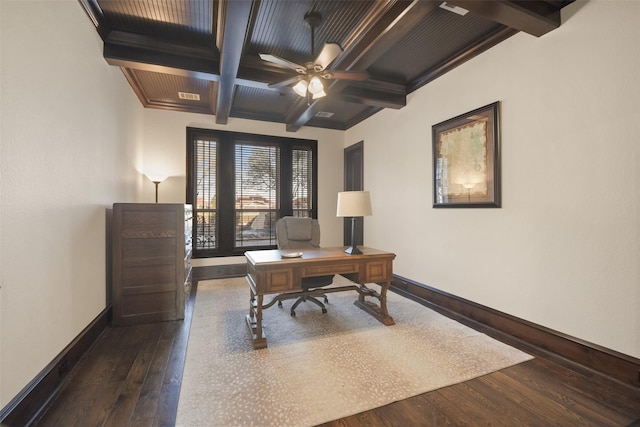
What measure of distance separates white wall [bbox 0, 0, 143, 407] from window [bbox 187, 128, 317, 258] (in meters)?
1.98

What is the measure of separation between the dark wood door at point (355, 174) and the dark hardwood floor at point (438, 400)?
3452 mm

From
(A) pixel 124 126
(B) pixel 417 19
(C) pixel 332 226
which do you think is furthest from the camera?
(C) pixel 332 226

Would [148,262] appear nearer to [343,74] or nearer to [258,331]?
[258,331]

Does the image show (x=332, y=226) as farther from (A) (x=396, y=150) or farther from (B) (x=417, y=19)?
(B) (x=417, y=19)

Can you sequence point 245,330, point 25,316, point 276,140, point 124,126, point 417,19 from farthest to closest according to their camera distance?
point 276,140, point 124,126, point 245,330, point 417,19, point 25,316

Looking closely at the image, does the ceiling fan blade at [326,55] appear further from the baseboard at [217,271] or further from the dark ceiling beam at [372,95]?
the baseboard at [217,271]

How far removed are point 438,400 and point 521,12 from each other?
2.83m

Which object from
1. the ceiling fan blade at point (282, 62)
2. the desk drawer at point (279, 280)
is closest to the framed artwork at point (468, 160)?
the ceiling fan blade at point (282, 62)

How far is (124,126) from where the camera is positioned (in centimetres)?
333

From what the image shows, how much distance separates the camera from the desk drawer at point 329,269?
→ 2.53 meters

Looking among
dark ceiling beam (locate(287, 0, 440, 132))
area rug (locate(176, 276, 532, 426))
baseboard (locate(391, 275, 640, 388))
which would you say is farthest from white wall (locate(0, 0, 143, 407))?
baseboard (locate(391, 275, 640, 388))

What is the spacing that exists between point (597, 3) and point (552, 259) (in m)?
1.95

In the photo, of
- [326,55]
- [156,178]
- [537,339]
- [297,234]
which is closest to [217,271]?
[156,178]

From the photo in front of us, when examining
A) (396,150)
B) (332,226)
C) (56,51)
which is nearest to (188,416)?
(56,51)
